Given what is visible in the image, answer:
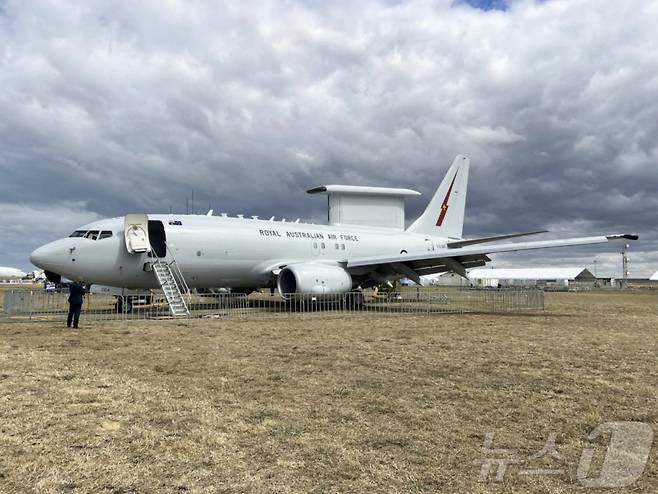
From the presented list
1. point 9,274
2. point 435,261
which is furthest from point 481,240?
point 9,274

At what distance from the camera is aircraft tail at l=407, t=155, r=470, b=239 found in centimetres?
3192

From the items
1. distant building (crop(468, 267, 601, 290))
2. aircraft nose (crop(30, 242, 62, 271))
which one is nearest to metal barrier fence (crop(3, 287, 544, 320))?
aircraft nose (crop(30, 242, 62, 271))

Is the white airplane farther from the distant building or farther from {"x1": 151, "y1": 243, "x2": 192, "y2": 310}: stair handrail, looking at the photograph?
{"x1": 151, "y1": 243, "x2": 192, "y2": 310}: stair handrail

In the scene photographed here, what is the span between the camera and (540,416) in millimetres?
5539

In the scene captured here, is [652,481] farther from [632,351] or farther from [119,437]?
[632,351]

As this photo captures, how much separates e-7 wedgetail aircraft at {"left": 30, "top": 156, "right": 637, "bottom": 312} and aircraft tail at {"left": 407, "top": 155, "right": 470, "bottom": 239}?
2132mm

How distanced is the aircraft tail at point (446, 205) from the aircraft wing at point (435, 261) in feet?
23.5

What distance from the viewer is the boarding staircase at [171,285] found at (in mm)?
17984

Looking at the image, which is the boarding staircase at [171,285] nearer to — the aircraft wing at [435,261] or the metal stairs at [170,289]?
the metal stairs at [170,289]

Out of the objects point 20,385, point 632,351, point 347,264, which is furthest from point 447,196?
point 20,385

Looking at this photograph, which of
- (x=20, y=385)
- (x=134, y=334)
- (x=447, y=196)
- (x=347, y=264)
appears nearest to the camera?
(x=20, y=385)

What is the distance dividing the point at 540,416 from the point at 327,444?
8.34 ft

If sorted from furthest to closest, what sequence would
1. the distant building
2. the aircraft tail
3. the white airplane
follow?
the white airplane
the distant building
the aircraft tail

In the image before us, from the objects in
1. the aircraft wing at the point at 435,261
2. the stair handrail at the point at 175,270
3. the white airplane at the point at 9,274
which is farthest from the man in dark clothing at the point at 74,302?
the white airplane at the point at 9,274
